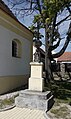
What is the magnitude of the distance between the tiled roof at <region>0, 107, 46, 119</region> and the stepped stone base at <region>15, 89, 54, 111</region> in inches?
10.8

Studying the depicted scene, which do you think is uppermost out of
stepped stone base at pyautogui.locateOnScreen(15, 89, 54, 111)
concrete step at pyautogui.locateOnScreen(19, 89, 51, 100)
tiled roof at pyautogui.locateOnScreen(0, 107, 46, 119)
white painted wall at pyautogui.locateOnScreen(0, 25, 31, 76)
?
white painted wall at pyautogui.locateOnScreen(0, 25, 31, 76)

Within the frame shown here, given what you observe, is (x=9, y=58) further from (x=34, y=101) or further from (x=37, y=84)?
(x=34, y=101)

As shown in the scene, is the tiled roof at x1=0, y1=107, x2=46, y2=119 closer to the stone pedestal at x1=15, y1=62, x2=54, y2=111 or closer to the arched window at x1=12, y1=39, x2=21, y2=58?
the stone pedestal at x1=15, y1=62, x2=54, y2=111

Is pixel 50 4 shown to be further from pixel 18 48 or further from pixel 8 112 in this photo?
pixel 8 112

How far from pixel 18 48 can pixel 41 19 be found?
8.53 feet

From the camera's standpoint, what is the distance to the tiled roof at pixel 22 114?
7527mm

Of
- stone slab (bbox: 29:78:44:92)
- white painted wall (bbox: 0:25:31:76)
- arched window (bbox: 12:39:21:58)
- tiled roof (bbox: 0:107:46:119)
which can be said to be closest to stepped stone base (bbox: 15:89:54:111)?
tiled roof (bbox: 0:107:46:119)

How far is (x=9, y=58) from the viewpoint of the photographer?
12.9 m

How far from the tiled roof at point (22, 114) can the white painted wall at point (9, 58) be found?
371 cm

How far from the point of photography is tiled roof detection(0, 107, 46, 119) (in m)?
7.53

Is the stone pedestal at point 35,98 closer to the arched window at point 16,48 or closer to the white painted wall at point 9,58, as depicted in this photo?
the white painted wall at point 9,58

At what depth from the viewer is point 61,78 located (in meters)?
22.0

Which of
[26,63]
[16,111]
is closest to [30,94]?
[16,111]

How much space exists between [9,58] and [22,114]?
554cm
